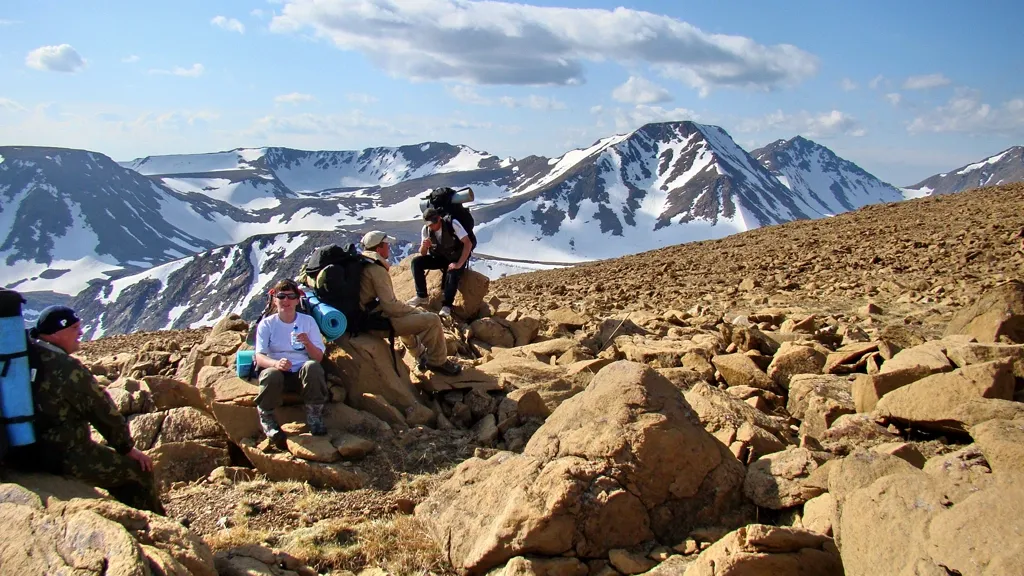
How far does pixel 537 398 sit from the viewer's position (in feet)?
31.1

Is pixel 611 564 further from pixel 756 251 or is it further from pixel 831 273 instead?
pixel 756 251

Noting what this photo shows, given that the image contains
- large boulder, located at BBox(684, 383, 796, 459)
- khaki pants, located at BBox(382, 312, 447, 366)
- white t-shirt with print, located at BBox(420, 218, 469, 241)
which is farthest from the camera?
white t-shirt with print, located at BBox(420, 218, 469, 241)

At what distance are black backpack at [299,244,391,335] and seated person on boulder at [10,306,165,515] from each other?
358 centimetres

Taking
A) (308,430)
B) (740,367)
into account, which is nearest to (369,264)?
(308,430)

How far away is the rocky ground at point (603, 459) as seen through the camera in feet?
14.5

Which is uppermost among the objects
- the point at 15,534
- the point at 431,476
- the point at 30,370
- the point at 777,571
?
the point at 30,370

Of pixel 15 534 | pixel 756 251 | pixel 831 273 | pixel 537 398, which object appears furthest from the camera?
pixel 756 251

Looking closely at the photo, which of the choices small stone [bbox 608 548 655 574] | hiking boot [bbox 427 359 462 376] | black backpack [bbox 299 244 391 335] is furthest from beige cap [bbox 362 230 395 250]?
small stone [bbox 608 548 655 574]

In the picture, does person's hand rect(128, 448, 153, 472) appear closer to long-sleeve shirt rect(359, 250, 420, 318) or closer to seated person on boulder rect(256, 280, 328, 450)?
seated person on boulder rect(256, 280, 328, 450)

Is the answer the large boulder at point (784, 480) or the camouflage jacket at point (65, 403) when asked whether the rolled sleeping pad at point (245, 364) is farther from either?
the large boulder at point (784, 480)

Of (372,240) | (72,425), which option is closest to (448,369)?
(372,240)

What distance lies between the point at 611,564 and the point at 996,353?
508cm

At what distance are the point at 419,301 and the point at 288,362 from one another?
491 cm

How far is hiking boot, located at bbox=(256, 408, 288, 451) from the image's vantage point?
8.09 metres
